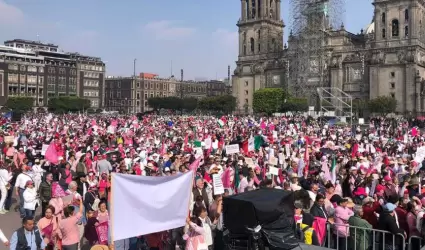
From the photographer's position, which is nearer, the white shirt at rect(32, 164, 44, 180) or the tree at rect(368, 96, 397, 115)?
the white shirt at rect(32, 164, 44, 180)

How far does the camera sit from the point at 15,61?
377 feet

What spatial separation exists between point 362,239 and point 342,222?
625 mm

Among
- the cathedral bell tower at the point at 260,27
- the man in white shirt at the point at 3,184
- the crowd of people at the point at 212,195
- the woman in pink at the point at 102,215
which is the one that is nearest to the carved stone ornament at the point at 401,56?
the cathedral bell tower at the point at 260,27

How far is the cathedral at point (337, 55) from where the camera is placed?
74.4 m

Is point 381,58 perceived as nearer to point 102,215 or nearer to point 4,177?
point 4,177

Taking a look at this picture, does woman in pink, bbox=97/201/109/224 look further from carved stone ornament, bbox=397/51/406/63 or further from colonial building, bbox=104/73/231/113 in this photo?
colonial building, bbox=104/73/231/113

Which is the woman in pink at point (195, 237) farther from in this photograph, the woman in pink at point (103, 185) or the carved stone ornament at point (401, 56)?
the carved stone ornament at point (401, 56)

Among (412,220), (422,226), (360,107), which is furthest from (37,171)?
(360,107)

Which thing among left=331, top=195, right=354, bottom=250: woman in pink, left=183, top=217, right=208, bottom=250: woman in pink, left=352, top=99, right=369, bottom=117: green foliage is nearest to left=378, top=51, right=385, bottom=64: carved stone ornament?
left=352, top=99, right=369, bottom=117: green foliage

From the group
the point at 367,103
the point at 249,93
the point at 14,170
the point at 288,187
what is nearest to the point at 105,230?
the point at 288,187

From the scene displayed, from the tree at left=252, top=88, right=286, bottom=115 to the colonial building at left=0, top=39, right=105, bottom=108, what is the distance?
57.8 meters

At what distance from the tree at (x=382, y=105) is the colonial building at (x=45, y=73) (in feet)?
256

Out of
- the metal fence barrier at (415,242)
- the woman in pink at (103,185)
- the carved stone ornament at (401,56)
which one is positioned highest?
the carved stone ornament at (401,56)

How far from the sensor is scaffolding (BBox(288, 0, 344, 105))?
79750 mm
